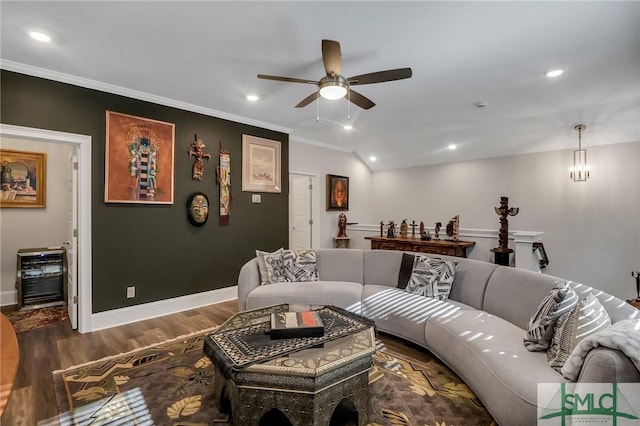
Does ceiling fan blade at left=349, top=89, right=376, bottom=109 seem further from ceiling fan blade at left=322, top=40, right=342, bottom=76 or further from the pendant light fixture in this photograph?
the pendant light fixture

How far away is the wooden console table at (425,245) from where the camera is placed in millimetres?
4586

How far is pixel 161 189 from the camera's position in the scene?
3729mm

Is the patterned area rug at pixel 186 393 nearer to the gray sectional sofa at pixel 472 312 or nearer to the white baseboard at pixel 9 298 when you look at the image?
the gray sectional sofa at pixel 472 312

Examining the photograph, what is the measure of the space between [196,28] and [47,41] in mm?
1322

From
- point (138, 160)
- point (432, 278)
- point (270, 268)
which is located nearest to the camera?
point (432, 278)

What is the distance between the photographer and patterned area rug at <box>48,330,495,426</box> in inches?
73.2

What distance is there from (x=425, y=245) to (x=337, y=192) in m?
2.15

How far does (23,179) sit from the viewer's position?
13.6ft

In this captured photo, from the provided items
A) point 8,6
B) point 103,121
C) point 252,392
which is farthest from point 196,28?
point 252,392

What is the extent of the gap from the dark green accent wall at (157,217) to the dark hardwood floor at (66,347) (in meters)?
0.35

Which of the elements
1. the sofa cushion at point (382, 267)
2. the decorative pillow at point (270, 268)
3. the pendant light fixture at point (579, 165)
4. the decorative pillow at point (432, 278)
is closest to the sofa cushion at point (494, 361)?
the decorative pillow at point (432, 278)

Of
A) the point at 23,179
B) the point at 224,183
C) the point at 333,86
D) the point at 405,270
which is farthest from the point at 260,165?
the point at 23,179

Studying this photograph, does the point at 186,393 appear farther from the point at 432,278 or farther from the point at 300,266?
the point at 432,278

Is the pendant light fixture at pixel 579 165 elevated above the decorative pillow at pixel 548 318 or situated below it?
above
